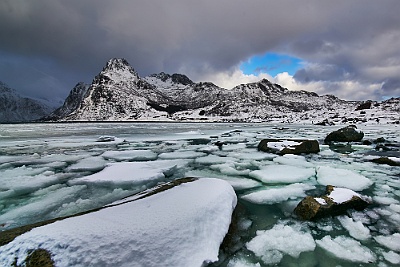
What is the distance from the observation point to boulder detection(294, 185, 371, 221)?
4.27m

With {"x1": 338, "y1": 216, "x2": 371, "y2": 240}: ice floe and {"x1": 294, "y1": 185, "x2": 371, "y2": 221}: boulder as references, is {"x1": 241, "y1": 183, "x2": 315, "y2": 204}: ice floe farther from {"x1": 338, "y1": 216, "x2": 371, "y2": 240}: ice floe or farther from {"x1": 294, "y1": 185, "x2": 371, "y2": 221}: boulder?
{"x1": 338, "y1": 216, "x2": 371, "y2": 240}: ice floe

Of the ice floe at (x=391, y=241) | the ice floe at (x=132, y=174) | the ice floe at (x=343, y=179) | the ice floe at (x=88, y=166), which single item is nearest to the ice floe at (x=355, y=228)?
the ice floe at (x=391, y=241)

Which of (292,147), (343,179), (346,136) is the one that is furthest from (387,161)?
(346,136)

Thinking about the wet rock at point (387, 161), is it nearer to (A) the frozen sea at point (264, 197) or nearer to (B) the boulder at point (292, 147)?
(A) the frozen sea at point (264, 197)

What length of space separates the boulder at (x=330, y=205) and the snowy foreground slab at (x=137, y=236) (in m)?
1.52


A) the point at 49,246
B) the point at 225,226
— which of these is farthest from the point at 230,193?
the point at 49,246

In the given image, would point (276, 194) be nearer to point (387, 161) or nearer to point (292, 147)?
point (387, 161)

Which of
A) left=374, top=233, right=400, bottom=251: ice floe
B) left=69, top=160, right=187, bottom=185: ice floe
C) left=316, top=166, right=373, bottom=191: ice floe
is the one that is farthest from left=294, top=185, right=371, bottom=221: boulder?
left=69, top=160, right=187, bottom=185: ice floe

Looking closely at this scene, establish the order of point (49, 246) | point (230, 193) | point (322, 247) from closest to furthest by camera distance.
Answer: point (49, 246), point (322, 247), point (230, 193)

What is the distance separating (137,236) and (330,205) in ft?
12.0

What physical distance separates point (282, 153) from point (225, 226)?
8.09m

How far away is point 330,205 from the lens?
4367mm

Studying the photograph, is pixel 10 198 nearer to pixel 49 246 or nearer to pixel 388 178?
pixel 49 246

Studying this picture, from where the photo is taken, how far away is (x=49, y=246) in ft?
8.12
